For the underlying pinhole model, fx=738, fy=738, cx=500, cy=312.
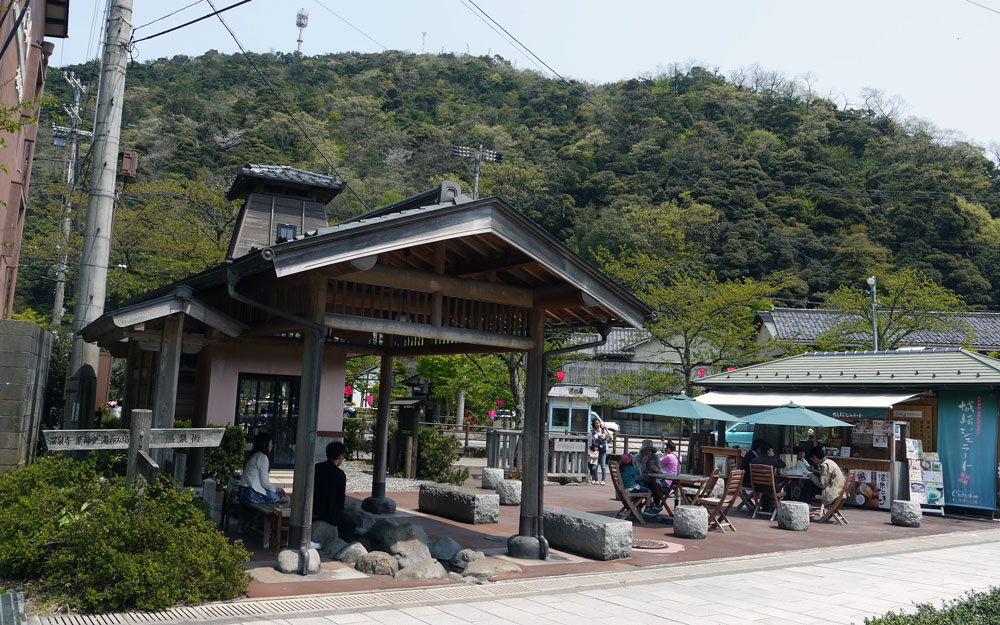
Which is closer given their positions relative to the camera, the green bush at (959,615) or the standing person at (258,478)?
the green bush at (959,615)

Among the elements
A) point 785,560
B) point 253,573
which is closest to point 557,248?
point 253,573

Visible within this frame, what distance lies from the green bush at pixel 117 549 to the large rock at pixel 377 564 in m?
1.56

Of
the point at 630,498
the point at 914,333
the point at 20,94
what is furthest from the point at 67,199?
the point at 914,333

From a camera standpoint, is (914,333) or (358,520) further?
(914,333)

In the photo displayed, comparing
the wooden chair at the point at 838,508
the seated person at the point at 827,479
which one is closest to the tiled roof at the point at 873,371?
the seated person at the point at 827,479

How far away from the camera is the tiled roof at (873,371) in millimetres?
17031

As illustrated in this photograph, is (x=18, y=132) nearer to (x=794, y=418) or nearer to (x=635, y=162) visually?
(x=794, y=418)

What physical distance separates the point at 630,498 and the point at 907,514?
233 inches

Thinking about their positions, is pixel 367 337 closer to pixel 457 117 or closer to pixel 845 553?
pixel 845 553

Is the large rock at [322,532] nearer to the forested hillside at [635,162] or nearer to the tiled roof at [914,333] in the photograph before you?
the forested hillside at [635,162]

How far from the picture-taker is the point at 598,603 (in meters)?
7.12

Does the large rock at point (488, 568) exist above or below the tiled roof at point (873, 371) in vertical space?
below

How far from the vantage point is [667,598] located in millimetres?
7457

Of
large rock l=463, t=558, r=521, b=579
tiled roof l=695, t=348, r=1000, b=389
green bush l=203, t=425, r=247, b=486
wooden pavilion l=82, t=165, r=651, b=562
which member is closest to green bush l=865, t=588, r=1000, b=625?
large rock l=463, t=558, r=521, b=579
